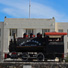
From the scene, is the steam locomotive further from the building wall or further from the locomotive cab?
the building wall

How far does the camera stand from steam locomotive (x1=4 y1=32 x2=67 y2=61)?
16.7 metres

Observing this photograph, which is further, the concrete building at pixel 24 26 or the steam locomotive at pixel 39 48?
the concrete building at pixel 24 26

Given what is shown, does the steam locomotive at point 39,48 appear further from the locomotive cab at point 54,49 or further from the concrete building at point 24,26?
the concrete building at point 24,26

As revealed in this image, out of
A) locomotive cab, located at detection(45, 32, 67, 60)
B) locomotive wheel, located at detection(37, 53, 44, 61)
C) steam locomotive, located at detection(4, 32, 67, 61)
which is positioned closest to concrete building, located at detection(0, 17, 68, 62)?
steam locomotive, located at detection(4, 32, 67, 61)

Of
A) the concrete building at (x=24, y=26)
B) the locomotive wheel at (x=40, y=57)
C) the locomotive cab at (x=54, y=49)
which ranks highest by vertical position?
the concrete building at (x=24, y=26)

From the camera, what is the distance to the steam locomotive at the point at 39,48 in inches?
659

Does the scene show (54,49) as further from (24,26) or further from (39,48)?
(24,26)

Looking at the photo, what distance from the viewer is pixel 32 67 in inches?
572

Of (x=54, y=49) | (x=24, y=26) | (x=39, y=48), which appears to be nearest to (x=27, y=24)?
(x=24, y=26)

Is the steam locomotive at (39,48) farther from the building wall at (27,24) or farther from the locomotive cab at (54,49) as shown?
the building wall at (27,24)

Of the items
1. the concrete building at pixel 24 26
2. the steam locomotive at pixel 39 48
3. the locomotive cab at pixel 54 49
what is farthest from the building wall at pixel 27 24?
the locomotive cab at pixel 54 49

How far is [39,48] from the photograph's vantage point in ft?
57.8

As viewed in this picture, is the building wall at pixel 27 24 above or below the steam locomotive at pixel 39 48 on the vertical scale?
above

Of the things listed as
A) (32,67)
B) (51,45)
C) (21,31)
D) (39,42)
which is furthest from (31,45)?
(21,31)
